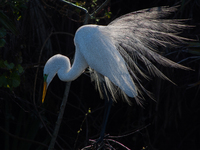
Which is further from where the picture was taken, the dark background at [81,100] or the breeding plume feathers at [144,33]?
the dark background at [81,100]

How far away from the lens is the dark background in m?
2.67

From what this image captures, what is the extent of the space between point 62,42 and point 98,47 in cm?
145

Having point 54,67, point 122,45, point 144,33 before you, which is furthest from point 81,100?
point 144,33

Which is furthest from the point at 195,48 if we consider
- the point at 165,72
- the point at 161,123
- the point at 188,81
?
the point at 161,123

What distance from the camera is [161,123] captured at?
A: 134 inches

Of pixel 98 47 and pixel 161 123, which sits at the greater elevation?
pixel 98 47

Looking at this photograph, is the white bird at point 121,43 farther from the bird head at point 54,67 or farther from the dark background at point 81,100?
the dark background at point 81,100

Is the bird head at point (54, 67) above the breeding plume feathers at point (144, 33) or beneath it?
beneath

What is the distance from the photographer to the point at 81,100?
3.37 meters

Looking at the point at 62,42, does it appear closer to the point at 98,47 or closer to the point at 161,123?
the point at 98,47

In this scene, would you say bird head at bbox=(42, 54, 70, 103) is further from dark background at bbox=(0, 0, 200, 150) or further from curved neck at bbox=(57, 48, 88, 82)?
dark background at bbox=(0, 0, 200, 150)

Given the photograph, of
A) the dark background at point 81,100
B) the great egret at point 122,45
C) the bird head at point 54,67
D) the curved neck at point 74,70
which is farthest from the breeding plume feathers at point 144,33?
the dark background at point 81,100

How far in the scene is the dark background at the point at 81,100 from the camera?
8.77 ft

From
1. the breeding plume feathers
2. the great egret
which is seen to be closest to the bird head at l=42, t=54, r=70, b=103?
the great egret
